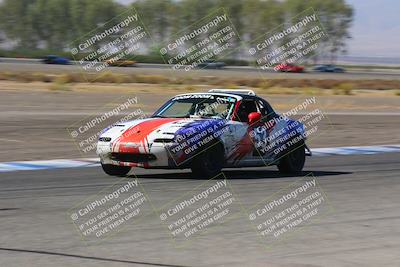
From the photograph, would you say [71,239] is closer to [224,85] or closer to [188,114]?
[188,114]

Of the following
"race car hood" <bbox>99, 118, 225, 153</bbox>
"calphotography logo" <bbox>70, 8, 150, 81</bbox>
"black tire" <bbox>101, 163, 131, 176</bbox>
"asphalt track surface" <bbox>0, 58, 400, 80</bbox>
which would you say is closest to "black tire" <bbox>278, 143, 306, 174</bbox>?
"race car hood" <bbox>99, 118, 225, 153</bbox>

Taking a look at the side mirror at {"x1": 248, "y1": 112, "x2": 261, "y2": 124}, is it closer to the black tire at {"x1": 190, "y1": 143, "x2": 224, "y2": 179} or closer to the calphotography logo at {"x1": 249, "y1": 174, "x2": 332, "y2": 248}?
the black tire at {"x1": 190, "y1": 143, "x2": 224, "y2": 179}

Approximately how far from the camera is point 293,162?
45.2 ft

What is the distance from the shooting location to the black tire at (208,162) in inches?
469

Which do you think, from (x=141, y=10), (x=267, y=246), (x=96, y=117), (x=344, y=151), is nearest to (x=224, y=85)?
(x=96, y=117)

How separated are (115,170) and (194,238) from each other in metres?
4.98

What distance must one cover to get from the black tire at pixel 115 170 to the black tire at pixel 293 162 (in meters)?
2.73

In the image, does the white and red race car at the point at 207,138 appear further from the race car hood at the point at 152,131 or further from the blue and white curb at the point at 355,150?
the blue and white curb at the point at 355,150

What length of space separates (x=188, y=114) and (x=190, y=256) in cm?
581

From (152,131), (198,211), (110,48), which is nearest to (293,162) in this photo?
(152,131)

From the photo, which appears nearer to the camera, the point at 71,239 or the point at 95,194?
the point at 71,239

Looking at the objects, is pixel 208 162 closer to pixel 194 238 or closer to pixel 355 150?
pixel 194 238

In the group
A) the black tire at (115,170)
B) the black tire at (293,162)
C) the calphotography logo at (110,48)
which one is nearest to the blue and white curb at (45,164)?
the black tire at (115,170)

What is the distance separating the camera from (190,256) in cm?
696
